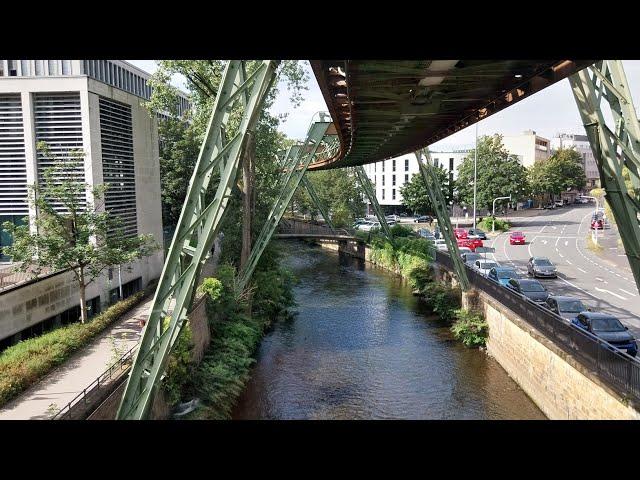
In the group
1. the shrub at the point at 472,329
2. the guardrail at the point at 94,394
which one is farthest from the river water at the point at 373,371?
the guardrail at the point at 94,394

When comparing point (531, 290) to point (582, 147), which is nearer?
point (531, 290)

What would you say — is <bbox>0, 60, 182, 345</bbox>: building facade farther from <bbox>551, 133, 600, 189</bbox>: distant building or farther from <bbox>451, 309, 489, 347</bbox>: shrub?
<bbox>551, 133, 600, 189</bbox>: distant building

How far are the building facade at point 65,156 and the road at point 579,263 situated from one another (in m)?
17.0

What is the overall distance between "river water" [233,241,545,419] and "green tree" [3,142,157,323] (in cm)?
552

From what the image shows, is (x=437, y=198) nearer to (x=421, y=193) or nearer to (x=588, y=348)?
(x=588, y=348)

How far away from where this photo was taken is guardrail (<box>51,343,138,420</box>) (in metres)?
8.74

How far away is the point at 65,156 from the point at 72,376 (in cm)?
854

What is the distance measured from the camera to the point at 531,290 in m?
20.2

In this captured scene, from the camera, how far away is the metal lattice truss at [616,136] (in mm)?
7176

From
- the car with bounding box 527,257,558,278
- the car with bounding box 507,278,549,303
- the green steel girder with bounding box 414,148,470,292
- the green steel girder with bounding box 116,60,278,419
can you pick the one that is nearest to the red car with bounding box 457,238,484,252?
the car with bounding box 527,257,558,278

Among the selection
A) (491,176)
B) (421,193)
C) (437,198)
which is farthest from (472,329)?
(491,176)
